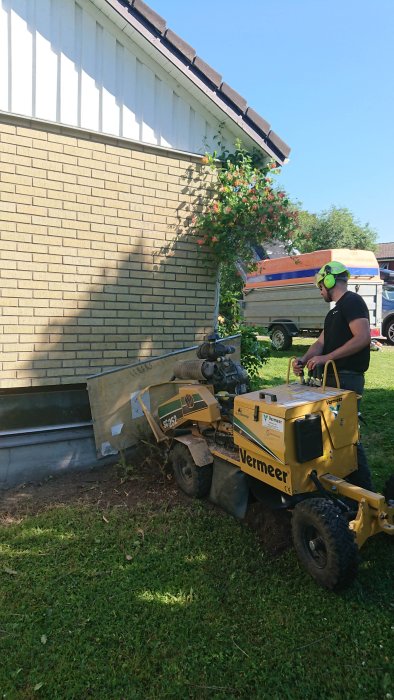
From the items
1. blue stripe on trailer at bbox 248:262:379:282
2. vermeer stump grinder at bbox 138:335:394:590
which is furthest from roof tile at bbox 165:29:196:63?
blue stripe on trailer at bbox 248:262:379:282

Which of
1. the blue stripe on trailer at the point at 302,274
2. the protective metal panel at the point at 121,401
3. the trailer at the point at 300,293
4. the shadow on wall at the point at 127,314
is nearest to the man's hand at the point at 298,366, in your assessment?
the protective metal panel at the point at 121,401

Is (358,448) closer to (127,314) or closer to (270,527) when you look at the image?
(270,527)

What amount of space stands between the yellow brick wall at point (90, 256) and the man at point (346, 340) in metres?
2.03

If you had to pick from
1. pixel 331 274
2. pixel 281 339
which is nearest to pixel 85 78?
pixel 331 274

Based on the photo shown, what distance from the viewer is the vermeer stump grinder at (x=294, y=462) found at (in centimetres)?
276

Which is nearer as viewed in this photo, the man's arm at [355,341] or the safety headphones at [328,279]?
the man's arm at [355,341]

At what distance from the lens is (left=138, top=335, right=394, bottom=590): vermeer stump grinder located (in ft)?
9.06

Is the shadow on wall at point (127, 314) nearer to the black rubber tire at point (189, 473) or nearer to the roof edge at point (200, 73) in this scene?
the black rubber tire at point (189, 473)

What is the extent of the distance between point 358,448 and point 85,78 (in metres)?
4.24

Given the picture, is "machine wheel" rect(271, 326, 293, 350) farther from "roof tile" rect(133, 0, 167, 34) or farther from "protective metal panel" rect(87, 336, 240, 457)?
"roof tile" rect(133, 0, 167, 34)

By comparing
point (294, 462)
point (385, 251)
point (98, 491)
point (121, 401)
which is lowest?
point (98, 491)

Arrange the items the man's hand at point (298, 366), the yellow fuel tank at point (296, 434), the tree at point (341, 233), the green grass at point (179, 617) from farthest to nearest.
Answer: the tree at point (341, 233)
the man's hand at point (298, 366)
the yellow fuel tank at point (296, 434)
the green grass at point (179, 617)

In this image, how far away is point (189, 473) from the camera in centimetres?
425

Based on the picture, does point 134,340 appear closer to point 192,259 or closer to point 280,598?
point 192,259
